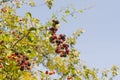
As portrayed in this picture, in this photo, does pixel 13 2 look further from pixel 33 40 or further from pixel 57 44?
pixel 33 40

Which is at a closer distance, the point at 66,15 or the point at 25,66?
the point at 25,66

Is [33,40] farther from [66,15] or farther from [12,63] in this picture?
[66,15]

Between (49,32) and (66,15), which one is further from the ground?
(66,15)

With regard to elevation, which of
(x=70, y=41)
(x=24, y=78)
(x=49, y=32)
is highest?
(x=70, y=41)

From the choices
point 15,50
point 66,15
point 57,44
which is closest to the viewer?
point 15,50

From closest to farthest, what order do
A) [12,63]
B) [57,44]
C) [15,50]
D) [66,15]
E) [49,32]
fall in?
[12,63] → [15,50] → [49,32] → [57,44] → [66,15]

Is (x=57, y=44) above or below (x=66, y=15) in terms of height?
below

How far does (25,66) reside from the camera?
17.7 ft

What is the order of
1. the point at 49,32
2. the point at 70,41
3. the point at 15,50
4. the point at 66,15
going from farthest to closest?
the point at 70,41 → the point at 66,15 → the point at 49,32 → the point at 15,50

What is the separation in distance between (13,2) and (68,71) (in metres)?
7.64

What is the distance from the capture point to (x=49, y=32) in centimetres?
556

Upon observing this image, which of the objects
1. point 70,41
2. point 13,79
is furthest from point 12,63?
point 70,41

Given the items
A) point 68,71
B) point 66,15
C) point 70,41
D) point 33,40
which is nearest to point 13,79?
point 33,40

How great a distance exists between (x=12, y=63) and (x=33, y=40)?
41cm
